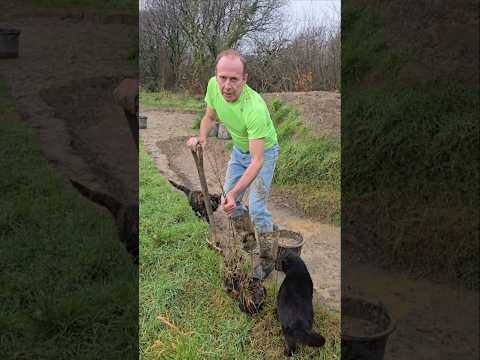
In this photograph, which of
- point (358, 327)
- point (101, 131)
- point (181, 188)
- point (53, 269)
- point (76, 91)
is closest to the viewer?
point (181, 188)

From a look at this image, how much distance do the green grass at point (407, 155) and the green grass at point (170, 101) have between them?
145 cm

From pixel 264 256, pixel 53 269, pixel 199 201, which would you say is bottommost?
pixel 53 269

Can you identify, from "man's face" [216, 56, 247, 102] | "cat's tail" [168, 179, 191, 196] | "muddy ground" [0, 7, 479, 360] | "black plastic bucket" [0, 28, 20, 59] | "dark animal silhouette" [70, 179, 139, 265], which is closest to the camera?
"man's face" [216, 56, 247, 102]

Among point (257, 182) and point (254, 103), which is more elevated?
point (254, 103)

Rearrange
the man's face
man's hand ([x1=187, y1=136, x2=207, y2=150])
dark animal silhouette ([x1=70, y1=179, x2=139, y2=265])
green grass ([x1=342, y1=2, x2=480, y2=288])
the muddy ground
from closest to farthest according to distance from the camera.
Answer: the man's face → man's hand ([x1=187, y1=136, x2=207, y2=150]) → dark animal silhouette ([x1=70, y1=179, x2=139, y2=265]) → the muddy ground → green grass ([x1=342, y1=2, x2=480, y2=288])

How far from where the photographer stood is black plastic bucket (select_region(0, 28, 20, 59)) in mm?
3568

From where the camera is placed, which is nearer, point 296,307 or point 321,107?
point 296,307

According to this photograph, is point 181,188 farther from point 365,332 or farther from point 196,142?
point 365,332

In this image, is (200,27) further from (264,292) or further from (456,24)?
(456,24)

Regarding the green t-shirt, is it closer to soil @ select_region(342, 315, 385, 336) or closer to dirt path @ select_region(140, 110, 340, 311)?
dirt path @ select_region(140, 110, 340, 311)

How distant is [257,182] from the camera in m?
2.38

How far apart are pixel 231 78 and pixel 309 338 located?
36.0 inches

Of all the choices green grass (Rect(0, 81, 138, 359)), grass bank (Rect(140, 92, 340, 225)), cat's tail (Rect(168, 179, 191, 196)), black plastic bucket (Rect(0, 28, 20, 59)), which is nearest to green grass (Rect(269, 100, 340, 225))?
grass bank (Rect(140, 92, 340, 225))

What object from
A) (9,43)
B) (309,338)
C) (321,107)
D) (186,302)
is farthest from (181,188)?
(9,43)
